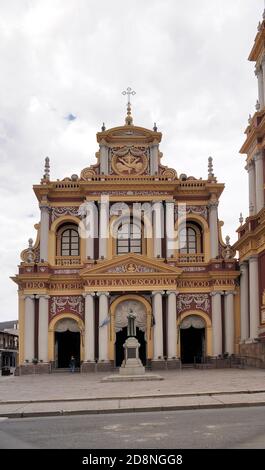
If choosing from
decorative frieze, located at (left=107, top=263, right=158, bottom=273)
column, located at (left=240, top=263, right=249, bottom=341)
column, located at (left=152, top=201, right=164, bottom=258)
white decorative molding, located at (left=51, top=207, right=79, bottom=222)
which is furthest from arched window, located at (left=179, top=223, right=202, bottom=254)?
white decorative molding, located at (left=51, top=207, right=79, bottom=222)

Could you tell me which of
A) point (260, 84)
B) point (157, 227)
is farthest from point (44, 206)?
point (260, 84)

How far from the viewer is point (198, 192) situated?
40938mm

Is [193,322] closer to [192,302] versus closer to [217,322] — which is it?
[192,302]

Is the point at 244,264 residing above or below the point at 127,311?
above

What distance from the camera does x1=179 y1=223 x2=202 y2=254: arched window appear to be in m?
40.7

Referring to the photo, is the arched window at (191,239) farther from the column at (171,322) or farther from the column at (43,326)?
the column at (43,326)

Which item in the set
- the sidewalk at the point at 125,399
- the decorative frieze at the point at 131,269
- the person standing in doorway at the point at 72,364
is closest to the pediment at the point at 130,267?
the decorative frieze at the point at 131,269

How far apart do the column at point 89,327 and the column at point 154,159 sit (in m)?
8.96

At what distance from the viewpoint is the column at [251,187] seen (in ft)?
117

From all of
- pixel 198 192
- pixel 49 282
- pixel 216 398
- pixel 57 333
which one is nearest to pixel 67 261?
pixel 49 282

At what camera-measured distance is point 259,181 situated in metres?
34.6

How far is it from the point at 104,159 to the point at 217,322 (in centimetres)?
1263

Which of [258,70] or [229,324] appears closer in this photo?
[258,70]

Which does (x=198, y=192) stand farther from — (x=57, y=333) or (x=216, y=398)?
(x=216, y=398)
